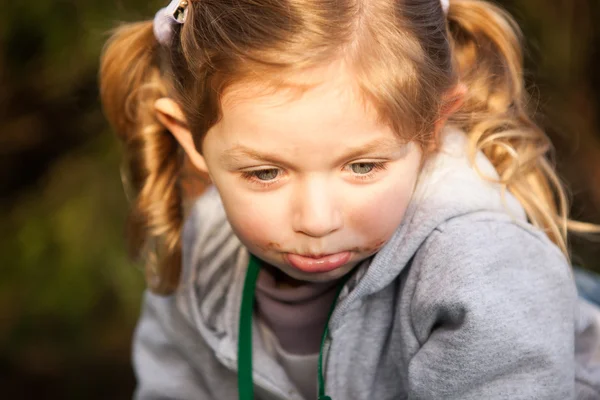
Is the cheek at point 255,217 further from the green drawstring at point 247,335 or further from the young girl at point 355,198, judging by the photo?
the green drawstring at point 247,335

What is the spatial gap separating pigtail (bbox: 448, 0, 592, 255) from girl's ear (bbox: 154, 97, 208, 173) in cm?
47

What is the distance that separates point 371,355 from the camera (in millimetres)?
1562

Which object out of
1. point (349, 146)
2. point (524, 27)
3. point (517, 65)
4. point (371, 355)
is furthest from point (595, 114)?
point (349, 146)

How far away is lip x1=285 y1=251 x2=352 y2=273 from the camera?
4.35 feet

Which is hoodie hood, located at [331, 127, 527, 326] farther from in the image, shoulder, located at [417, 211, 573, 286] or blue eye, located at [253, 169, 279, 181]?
blue eye, located at [253, 169, 279, 181]

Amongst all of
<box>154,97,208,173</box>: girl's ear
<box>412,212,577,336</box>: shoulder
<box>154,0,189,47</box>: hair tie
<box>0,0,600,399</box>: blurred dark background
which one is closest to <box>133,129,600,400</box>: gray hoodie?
<box>412,212,577,336</box>: shoulder

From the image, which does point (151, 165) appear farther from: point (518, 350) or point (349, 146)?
point (518, 350)

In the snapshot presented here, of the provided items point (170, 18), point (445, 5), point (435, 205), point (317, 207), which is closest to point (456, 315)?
point (435, 205)

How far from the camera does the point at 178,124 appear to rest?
147 cm

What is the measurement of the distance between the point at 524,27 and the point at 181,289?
1.40 m

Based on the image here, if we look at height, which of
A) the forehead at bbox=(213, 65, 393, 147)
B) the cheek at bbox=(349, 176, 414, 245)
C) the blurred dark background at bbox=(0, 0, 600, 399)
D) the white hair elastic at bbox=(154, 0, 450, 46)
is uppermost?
the white hair elastic at bbox=(154, 0, 450, 46)

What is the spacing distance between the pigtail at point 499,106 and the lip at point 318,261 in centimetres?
37

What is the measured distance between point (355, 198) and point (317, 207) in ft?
0.22

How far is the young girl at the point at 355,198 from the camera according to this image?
1228 mm
